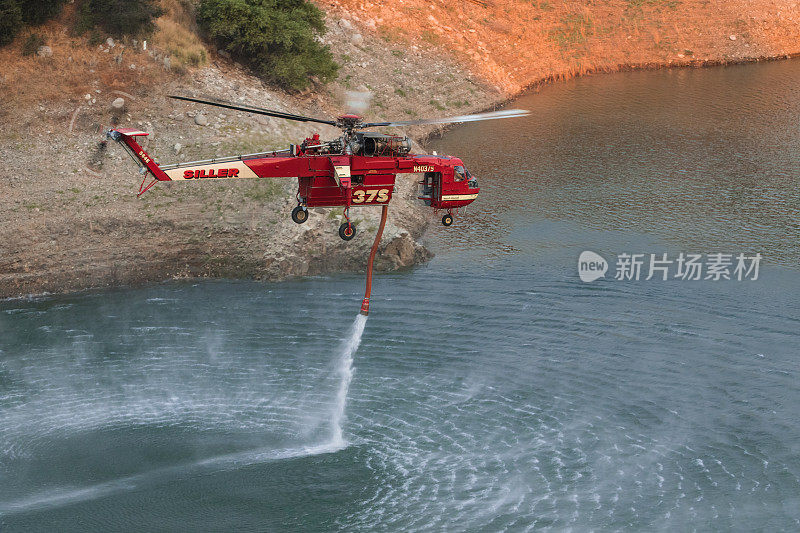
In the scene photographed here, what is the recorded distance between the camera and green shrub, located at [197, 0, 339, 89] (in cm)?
6612

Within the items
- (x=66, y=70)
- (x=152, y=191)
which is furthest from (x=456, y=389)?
(x=66, y=70)

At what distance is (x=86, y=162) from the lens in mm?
57594

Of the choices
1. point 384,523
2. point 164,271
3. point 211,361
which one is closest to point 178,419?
point 211,361

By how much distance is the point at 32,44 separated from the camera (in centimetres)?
6016

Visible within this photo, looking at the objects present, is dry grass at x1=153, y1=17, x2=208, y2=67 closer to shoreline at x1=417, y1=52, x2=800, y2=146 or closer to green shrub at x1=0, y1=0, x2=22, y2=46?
green shrub at x1=0, y1=0, x2=22, y2=46

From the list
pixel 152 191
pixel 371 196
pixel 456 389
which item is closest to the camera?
pixel 456 389

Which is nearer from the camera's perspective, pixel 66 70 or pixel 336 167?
pixel 336 167

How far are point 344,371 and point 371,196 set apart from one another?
906 cm

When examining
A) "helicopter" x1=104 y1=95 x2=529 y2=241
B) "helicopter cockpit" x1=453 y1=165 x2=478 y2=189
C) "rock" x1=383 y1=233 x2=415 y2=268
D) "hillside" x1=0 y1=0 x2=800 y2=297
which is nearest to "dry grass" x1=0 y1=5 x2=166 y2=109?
"hillside" x1=0 y1=0 x2=800 y2=297

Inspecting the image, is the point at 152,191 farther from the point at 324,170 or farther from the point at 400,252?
the point at 324,170

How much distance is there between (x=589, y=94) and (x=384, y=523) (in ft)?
217

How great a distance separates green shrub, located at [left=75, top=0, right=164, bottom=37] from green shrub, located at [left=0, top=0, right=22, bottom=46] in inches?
158

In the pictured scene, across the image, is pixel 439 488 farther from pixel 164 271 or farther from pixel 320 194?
pixel 164 271

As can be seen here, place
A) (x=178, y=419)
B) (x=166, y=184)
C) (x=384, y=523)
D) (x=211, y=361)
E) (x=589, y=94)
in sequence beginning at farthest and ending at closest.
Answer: (x=589, y=94)
(x=166, y=184)
(x=211, y=361)
(x=178, y=419)
(x=384, y=523)
